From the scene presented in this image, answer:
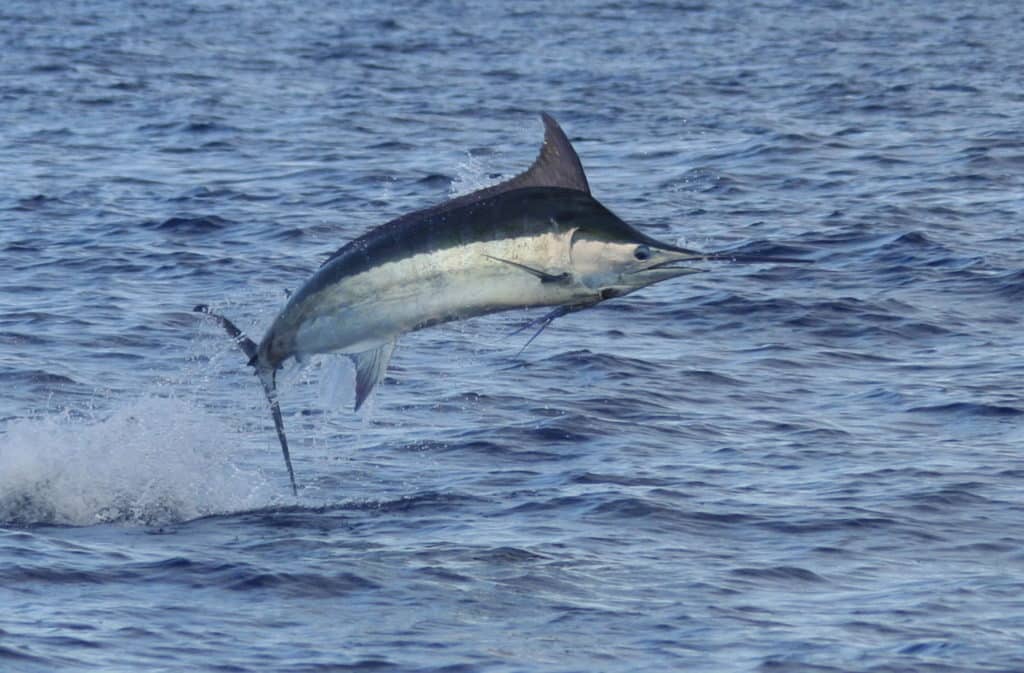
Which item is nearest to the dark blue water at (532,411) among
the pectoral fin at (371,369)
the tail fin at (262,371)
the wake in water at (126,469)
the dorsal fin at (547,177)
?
the wake in water at (126,469)

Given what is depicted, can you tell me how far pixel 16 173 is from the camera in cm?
2536

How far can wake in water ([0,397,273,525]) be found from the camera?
12602 millimetres

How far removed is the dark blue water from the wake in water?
30 millimetres

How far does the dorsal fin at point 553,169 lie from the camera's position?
959 centimetres

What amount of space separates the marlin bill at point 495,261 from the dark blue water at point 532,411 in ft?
2.74

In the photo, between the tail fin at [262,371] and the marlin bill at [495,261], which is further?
the tail fin at [262,371]

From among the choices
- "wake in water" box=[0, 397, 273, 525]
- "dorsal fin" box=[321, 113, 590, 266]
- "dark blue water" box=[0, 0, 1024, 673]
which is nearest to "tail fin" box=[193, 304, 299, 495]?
"dark blue water" box=[0, 0, 1024, 673]

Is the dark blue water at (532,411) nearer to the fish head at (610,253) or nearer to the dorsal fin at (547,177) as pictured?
the dorsal fin at (547,177)

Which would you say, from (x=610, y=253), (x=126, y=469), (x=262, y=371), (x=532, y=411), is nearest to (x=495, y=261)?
(x=610, y=253)

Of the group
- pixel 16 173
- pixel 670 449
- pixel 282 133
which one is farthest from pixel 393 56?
pixel 670 449

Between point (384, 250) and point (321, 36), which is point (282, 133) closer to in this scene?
point (321, 36)

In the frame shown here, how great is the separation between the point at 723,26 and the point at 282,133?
1766cm

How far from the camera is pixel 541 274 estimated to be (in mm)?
9250

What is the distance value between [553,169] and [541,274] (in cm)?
64
